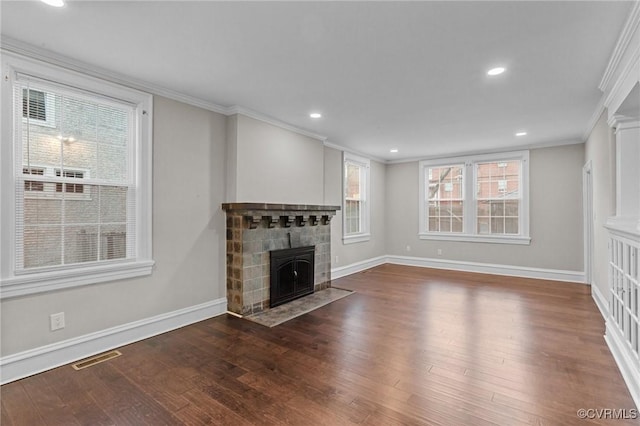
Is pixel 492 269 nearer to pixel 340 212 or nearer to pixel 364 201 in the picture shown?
pixel 364 201

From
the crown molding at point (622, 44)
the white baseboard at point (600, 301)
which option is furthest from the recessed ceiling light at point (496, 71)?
the white baseboard at point (600, 301)

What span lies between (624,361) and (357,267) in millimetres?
4361

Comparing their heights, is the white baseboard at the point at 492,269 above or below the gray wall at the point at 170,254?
below

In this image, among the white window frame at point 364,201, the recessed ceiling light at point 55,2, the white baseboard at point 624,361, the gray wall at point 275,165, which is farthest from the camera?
the white window frame at point 364,201

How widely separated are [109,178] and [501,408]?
368 cm

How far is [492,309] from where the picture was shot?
408 cm

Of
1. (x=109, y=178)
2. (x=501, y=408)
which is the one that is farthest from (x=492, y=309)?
(x=109, y=178)

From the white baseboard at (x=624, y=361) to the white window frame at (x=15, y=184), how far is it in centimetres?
404

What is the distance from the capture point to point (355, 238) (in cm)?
643

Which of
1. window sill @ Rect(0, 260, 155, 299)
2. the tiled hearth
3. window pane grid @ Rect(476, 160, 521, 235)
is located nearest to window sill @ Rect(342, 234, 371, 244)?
the tiled hearth

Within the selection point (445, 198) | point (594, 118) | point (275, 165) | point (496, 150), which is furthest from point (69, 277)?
point (496, 150)

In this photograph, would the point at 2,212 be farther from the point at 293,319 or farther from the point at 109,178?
the point at 293,319

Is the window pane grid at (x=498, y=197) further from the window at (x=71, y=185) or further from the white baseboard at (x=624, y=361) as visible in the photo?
the window at (x=71, y=185)

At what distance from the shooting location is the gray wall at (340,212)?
5.83m
